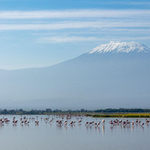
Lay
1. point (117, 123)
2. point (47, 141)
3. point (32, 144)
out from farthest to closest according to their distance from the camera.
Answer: point (117, 123), point (47, 141), point (32, 144)

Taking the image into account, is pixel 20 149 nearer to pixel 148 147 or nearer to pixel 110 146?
pixel 110 146

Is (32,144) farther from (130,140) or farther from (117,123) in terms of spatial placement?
(117,123)

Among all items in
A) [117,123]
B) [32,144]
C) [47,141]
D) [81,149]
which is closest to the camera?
[81,149]

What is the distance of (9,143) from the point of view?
90.9ft

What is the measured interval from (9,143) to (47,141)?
293cm

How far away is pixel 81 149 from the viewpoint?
Result: 2419 cm

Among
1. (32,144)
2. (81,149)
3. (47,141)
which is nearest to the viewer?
(81,149)

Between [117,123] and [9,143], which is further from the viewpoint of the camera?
[117,123]

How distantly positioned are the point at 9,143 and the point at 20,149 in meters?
3.39

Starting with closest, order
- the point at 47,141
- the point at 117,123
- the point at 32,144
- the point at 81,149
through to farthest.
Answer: the point at 81,149 < the point at 32,144 < the point at 47,141 < the point at 117,123

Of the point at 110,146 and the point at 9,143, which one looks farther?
the point at 9,143

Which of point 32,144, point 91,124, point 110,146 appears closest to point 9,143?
point 32,144

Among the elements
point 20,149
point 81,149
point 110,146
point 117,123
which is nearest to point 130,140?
point 110,146

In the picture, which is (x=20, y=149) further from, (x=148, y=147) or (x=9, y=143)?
(x=148, y=147)
